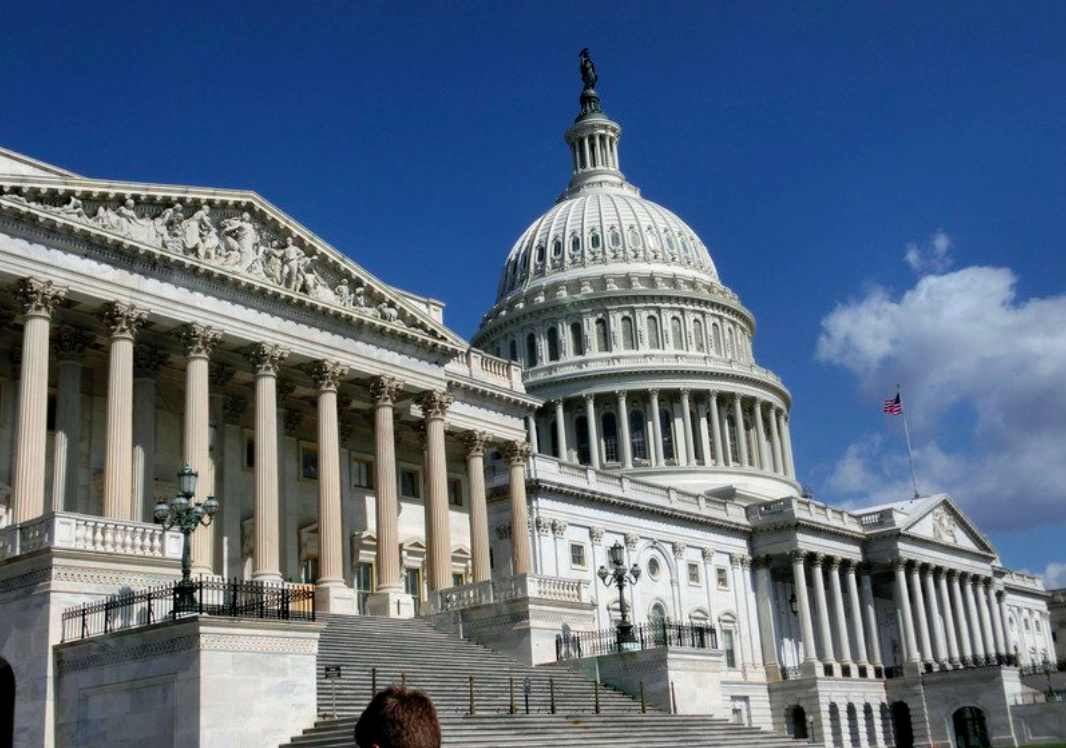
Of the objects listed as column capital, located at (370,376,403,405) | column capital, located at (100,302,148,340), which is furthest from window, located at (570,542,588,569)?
column capital, located at (100,302,148,340)

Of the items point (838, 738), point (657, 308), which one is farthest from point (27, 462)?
point (657, 308)

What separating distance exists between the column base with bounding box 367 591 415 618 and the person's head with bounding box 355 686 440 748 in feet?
132

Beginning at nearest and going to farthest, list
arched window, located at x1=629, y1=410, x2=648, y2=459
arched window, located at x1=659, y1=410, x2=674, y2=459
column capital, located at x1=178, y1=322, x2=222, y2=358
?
1. column capital, located at x1=178, y1=322, x2=222, y2=358
2. arched window, located at x1=659, y1=410, x2=674, y2=459
3. arched window, located at x1=629, y1=410, x2=648, y2=459

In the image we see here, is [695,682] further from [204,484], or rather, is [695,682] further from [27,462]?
[27,462]

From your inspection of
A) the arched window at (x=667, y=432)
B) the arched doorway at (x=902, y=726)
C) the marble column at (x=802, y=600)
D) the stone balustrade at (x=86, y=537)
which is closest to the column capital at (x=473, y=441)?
the stone balustrade at (x=86, y=537)

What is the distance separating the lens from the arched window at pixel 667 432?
106 metres

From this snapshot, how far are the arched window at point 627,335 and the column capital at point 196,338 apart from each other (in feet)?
232

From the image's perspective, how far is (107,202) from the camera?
1582 inches

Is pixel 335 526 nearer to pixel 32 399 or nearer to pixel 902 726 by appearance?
pixel 32 399

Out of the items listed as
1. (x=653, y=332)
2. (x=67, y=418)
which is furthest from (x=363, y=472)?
(x=653, y=332)

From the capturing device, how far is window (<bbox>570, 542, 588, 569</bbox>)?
72188 mm

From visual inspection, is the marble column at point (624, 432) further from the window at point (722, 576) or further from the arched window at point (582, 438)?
the window at point (722, 576)

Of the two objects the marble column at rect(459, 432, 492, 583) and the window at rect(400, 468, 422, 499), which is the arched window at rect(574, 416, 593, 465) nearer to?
the window at rect(400, 468, 422, 499)

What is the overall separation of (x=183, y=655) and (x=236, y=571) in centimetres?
1900
